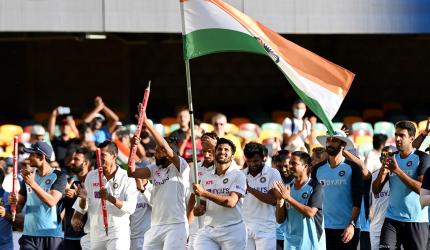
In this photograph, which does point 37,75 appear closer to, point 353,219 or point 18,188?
point 18,188

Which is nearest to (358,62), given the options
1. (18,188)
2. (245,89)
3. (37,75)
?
(245,89)

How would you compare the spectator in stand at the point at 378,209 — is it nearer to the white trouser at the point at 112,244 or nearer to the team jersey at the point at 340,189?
the team jersey at the point at 340,189

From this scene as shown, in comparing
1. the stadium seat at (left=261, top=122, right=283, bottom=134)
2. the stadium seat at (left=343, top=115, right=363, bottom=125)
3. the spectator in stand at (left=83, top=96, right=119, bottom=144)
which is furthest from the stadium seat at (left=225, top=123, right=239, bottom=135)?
the stadium seat at (left=343, top=115, right=363, bottom=125)

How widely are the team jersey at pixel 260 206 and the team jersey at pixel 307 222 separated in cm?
72

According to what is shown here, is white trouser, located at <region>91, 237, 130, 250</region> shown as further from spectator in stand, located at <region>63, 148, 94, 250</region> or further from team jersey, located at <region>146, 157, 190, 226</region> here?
spectator in stand, located at <region>63, 148, 94, 250</region>

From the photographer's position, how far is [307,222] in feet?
45.0

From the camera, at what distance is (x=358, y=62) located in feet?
94.0

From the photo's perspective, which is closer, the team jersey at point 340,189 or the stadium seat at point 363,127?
the team jersey at point 340,189

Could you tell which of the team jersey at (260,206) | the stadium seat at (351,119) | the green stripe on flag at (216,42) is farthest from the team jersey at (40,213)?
the stadium seat at (351,119)

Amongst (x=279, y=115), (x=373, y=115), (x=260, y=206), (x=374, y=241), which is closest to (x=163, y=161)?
(x=260, y=206)

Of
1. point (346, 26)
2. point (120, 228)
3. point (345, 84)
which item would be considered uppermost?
point (346, 26)

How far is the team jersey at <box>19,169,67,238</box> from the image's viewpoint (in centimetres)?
1492

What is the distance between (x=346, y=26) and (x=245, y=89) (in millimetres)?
5006

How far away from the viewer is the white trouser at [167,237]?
1427 centimetres
